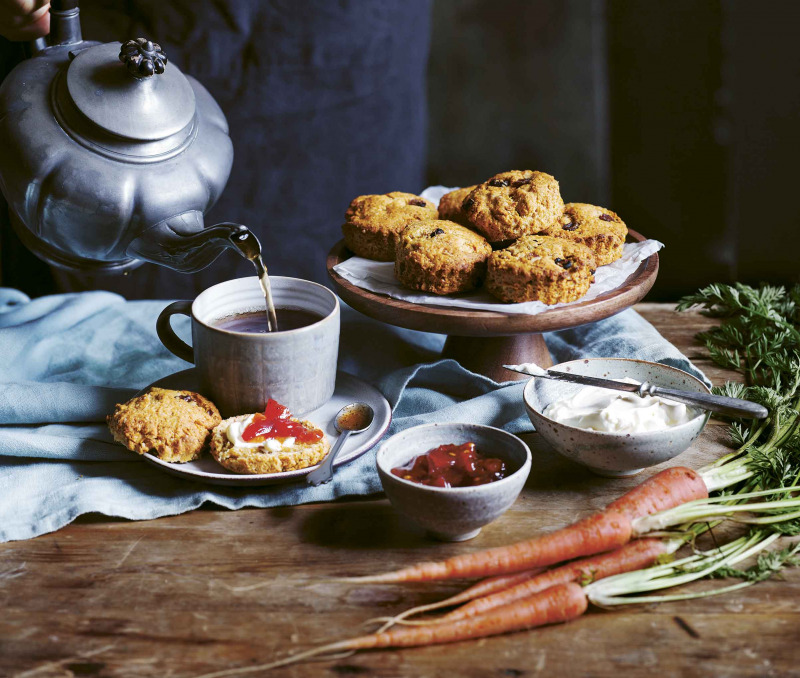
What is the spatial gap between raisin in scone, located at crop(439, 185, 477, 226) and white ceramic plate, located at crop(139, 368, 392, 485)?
1.42 feet

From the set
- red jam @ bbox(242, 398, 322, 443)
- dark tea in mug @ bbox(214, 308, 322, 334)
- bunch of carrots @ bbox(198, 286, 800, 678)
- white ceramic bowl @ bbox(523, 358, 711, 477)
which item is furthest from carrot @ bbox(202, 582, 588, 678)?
dark tea in mug @ bbox(214, 308, 322, 334)

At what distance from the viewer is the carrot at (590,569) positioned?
1134 millimetres

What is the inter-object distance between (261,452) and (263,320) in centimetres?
33

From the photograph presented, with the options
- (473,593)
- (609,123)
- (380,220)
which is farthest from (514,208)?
(609,123)

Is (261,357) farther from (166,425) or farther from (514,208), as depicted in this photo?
(514,208)

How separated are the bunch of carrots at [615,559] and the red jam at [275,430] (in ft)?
0.97

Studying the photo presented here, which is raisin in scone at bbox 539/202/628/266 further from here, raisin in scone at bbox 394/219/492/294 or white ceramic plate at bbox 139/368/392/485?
white ceramic plate at bbox 139/368/392/485

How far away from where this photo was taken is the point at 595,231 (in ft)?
5.67

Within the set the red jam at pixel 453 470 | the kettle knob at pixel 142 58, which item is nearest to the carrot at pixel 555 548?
the red jam at pixel 453 470

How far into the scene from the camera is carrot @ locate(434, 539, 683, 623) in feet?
3.72

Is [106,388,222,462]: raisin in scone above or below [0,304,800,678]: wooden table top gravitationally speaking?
above

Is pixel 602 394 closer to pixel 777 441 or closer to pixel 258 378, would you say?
pixel 777 441

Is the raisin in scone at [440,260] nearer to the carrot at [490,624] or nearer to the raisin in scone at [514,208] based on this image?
the raisin in scone at [514,208]

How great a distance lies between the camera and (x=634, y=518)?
4.05 ft
